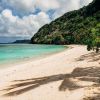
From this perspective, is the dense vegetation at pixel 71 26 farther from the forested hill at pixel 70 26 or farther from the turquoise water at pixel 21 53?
the turquoise water at pixel 21 53

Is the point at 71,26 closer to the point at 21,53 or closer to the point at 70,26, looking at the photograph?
the point at 70,26

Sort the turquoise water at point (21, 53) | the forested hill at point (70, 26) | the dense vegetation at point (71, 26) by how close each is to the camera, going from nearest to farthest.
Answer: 1. the turquoise water at point (21, 53)
2. the dense vegetation at point (71, 26)
3. the forested hill at point (70, 26)

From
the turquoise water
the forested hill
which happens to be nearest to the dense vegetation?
the forested hill

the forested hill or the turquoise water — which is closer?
the turquoise water

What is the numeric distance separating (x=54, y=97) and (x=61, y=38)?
105 metres

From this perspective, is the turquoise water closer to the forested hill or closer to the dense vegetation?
the dense vegetation

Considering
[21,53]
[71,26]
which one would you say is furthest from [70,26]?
[21,53]

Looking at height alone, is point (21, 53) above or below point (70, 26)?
below

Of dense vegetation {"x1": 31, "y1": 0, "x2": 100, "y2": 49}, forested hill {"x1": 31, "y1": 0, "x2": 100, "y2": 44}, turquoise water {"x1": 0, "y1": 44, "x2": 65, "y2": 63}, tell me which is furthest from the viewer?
forested hill {"x1": 31, "y1": 0, "x2": 100, "y2": 44}

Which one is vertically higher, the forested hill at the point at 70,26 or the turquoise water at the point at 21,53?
the forested hill at the point at 70,26

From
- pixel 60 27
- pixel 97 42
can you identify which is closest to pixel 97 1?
pixel 60 27

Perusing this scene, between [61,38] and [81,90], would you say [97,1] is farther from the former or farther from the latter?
[81,90]

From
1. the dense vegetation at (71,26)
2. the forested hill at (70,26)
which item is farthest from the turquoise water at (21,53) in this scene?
the forested hill at (70,26)

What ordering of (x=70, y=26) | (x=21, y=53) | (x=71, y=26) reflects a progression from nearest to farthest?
1. (x=21, y=53)
2. (x=71, y=26)
3. (x=70, y=26)
